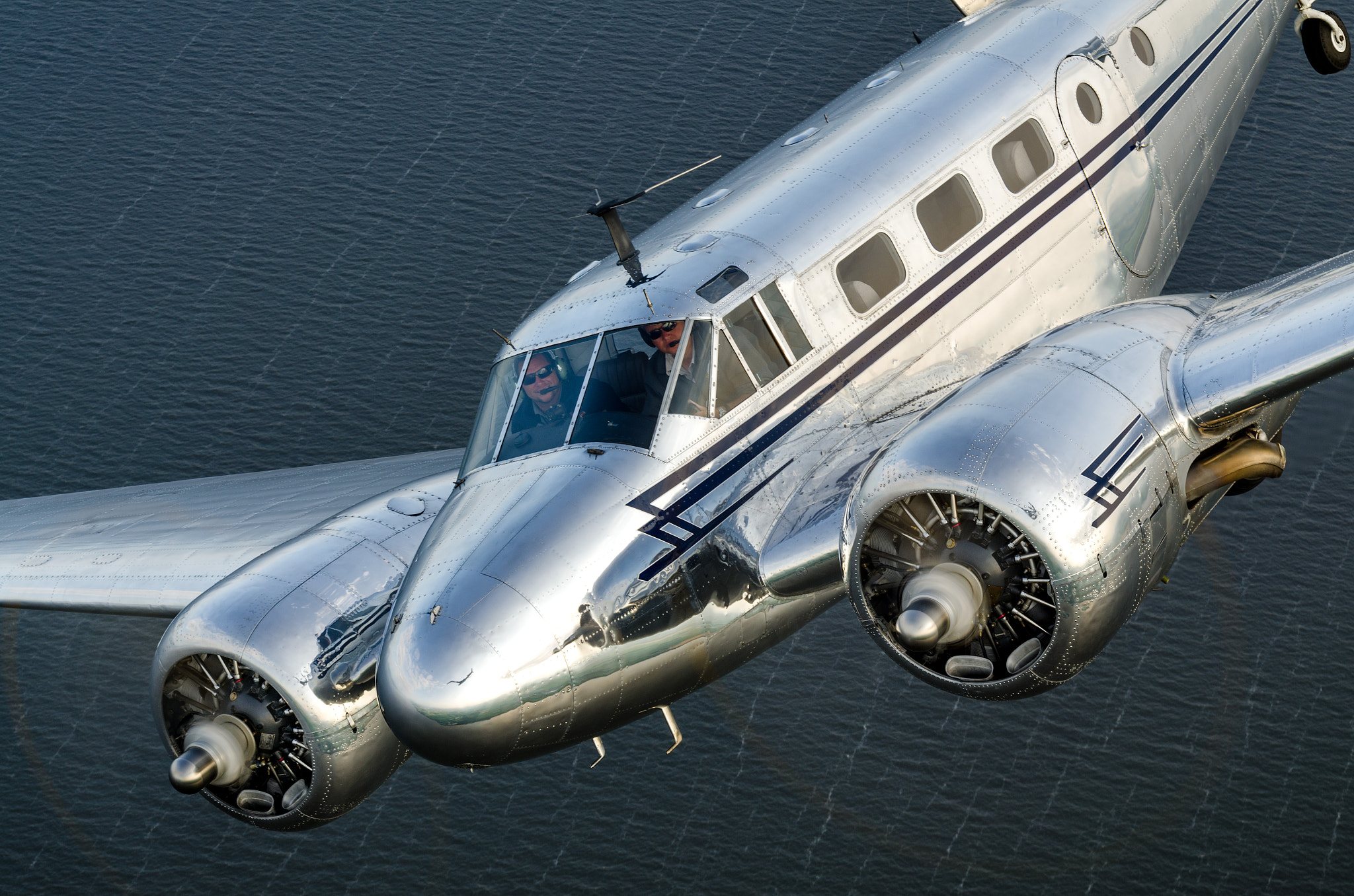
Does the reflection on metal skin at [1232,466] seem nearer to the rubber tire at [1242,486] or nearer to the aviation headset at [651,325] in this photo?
the rubber tire at [1242,486]

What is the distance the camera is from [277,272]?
34.1 metres

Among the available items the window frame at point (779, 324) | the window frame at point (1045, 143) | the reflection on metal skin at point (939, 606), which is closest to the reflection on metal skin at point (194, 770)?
the window frame at point (779, 324)

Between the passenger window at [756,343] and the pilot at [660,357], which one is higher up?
the pilot at [660,357]

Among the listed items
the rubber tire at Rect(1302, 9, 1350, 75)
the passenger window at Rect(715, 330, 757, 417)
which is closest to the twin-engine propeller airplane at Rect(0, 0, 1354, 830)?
the passenger window at Rect(715, 330, 757, 417)

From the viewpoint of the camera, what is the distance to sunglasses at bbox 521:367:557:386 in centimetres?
1681

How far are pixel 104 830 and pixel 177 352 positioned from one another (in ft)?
37.8

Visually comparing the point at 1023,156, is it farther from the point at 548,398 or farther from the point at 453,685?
the point at 453,685

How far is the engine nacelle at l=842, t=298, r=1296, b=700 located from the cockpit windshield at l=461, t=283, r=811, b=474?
7.40 ft

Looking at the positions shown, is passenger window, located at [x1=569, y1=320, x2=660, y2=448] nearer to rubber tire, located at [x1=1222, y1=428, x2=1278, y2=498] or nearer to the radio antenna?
the radio antenna

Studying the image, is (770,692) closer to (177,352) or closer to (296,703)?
(296,703)

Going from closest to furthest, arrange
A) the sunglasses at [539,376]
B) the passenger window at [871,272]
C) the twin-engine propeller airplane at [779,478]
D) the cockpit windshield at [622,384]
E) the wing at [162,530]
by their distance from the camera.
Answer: the twin-engine propeller airplane at [779,478] → the cockpit windshield at [622,384] → the sunglasses at [539,376] → the passenger window at [871,272] → the wing at [162,530]

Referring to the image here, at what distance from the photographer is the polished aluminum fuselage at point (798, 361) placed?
14.9 m

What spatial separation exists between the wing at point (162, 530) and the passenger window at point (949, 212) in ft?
22.8

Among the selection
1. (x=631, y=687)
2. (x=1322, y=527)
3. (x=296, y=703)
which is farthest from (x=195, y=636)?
(x=1322, y=527)
